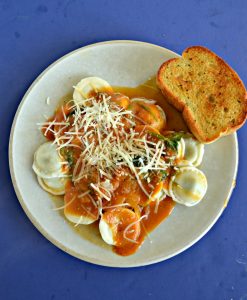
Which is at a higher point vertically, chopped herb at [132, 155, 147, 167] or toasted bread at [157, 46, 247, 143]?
toasted bread at [157, 46, 247, 143]

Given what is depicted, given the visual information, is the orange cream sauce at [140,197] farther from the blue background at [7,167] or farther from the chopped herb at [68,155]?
the blue background at [7,167]

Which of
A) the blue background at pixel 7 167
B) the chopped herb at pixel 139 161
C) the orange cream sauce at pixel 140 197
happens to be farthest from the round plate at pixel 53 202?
the chopped herb at pixel 139 161

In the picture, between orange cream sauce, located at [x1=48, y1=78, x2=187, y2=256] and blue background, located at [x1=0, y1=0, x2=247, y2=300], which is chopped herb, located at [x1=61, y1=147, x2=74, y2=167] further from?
blue background, located at [x1=0, y1=0, x2=247, y2=300]

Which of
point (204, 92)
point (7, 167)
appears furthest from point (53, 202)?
point (204, 92)

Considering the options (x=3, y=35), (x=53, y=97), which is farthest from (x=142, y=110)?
(x=3, y=35)

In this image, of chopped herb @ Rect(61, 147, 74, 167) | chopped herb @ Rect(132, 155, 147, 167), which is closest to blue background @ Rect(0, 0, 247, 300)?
chopped herb @ Rect(61, 147, 74, 167)
